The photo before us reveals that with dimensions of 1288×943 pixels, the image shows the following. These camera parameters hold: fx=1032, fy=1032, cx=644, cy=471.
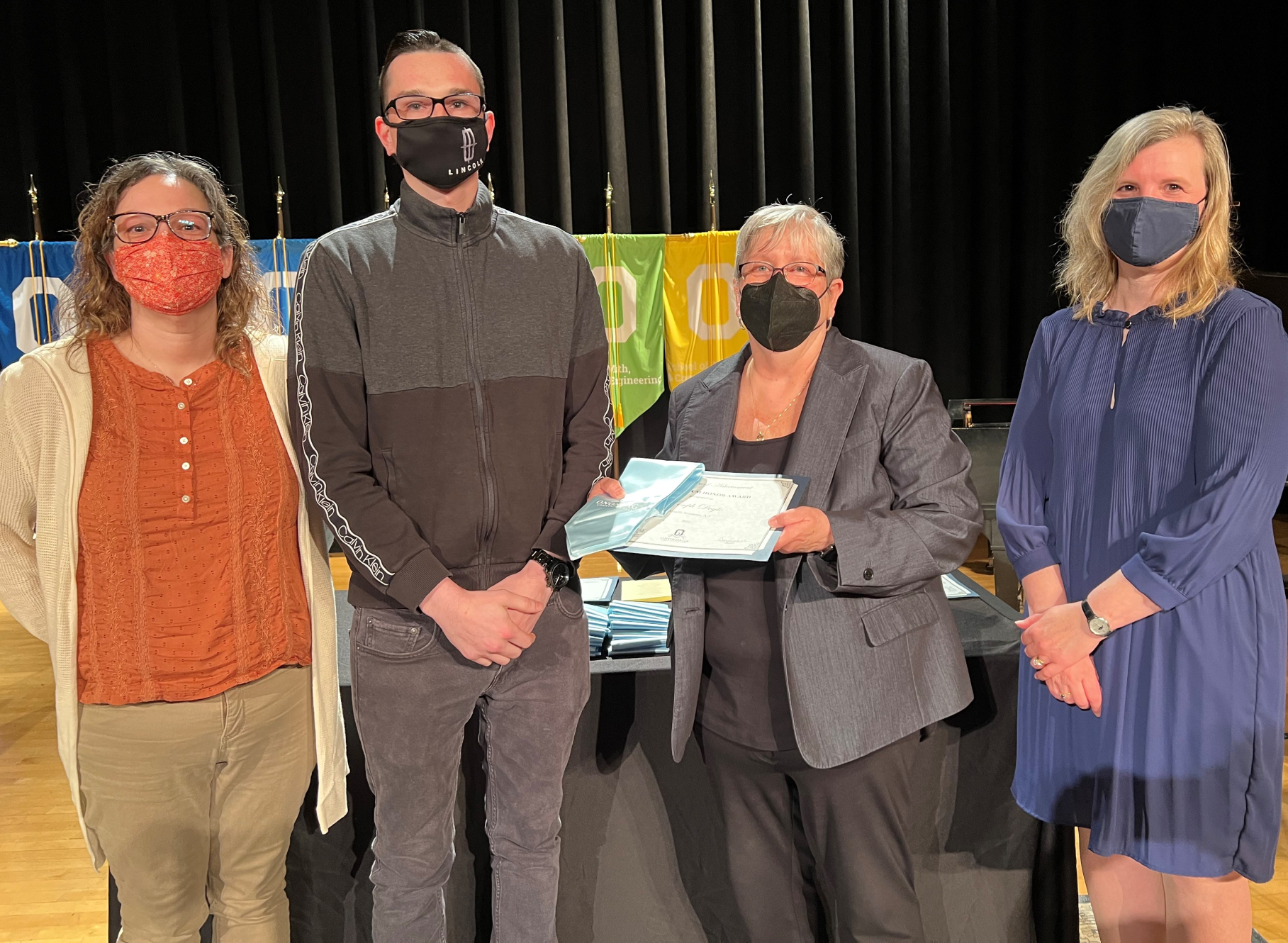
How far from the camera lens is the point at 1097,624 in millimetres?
1763

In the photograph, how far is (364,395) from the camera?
1.70m

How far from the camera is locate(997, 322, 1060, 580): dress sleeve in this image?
191 centimetres

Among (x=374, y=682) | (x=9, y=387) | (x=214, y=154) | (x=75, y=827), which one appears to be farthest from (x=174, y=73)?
(x=374, y=682)

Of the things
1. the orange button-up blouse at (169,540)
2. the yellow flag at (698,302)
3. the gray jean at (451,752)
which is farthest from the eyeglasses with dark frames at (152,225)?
the yellow flag at (698,302)

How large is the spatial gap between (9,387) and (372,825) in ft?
3.72

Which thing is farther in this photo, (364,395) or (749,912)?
(749,912)

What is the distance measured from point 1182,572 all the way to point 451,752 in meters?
1.25

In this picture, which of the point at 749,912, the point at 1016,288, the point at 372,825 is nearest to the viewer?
the point at 749,912

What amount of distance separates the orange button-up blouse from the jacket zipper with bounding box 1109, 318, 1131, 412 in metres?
1.48

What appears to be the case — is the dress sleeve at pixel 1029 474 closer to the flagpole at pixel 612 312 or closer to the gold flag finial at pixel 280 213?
the flagpole at pixel 612 312

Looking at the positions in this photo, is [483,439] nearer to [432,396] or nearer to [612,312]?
[432,396]

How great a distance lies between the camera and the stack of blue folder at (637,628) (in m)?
2.32

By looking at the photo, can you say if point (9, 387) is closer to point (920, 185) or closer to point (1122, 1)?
point (920, 185)

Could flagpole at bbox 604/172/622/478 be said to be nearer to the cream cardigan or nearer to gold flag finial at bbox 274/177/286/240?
gold flag finial at bbox 274/177/286/240
